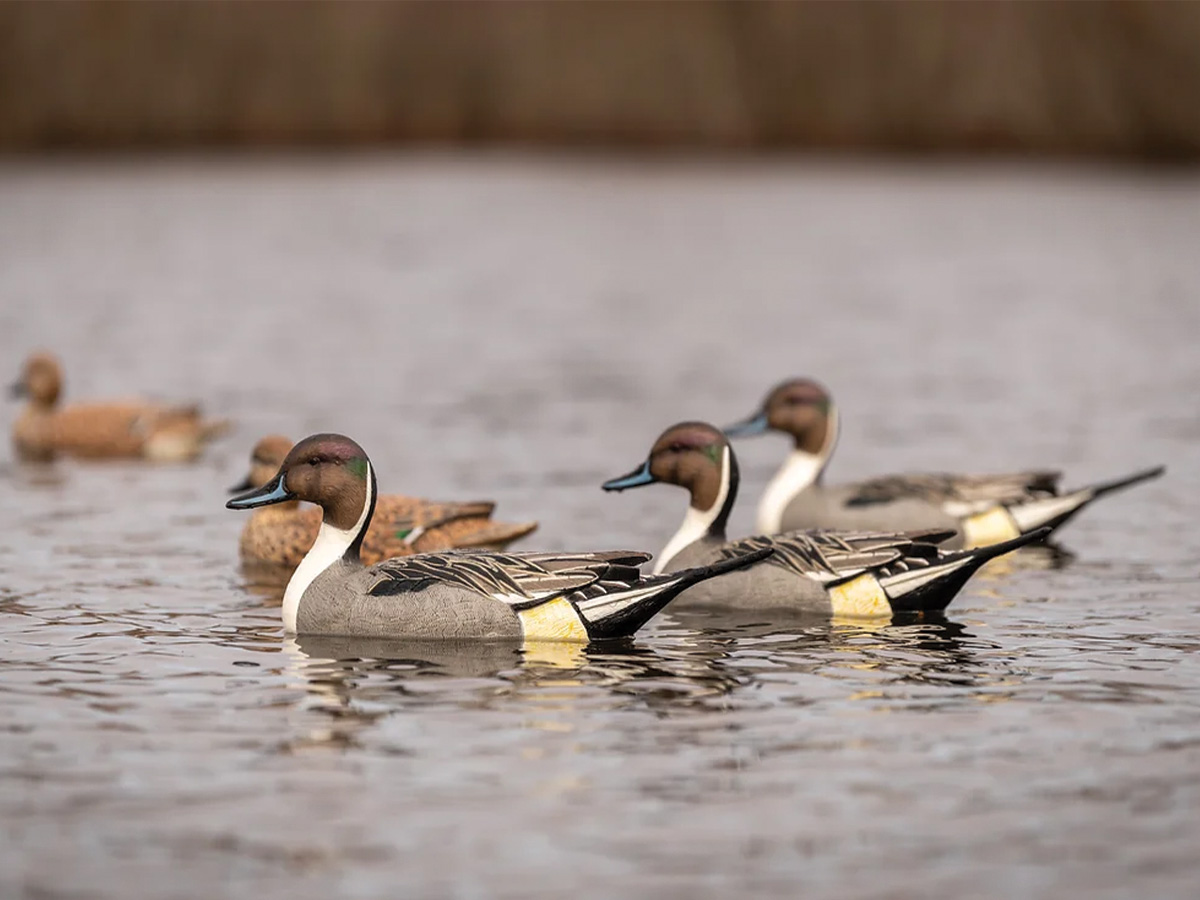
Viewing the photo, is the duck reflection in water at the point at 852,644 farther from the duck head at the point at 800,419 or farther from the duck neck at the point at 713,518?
the duck head at the point at 800,419

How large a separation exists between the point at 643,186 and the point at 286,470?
5148 centimetres

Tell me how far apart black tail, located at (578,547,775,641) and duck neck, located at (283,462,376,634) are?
129 centimetres

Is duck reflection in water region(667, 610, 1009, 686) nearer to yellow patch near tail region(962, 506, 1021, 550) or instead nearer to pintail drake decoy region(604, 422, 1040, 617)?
pintail drake decoy region(604, 422, 1040, 617)

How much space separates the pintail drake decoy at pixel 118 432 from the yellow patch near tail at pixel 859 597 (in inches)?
312

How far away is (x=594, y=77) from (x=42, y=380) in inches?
1384

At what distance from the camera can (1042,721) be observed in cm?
931

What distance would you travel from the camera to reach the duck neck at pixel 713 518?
12391mm

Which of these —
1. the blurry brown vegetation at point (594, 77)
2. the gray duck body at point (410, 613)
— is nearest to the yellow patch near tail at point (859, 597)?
the gray duck body at point (410, 613)

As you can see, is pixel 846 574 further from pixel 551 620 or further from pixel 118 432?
pixel 118 432

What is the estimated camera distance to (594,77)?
172 feet

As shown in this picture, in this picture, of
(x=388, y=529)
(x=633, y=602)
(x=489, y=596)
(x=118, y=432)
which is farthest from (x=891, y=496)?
(x=118, y=432)

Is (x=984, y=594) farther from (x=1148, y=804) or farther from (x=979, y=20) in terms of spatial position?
→ (x=979, y=20)

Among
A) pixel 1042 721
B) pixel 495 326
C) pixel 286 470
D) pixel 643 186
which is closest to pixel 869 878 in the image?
pixel 1042 721

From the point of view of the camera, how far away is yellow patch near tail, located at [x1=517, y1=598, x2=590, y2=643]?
35.2 feet
